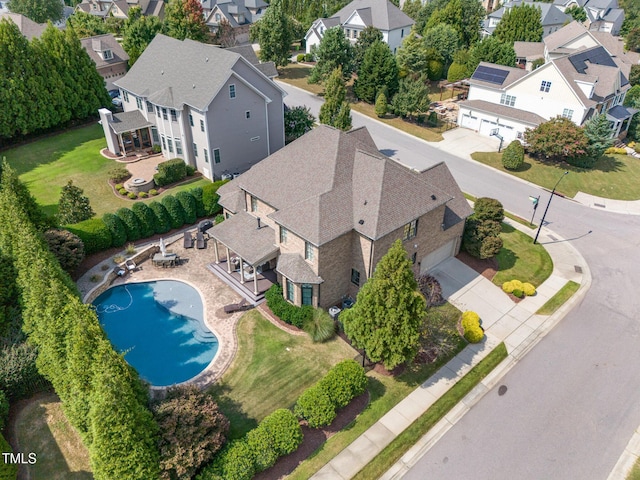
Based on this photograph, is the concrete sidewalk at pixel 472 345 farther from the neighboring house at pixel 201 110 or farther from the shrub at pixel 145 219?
the neighboring house at pixel 201 110

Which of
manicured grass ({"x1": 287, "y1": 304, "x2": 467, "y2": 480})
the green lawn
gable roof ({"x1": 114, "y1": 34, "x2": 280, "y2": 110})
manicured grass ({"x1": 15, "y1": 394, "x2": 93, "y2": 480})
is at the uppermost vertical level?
gable roof ({"x1": 114, "y1": 34, "x2": 280, "y2": 110})

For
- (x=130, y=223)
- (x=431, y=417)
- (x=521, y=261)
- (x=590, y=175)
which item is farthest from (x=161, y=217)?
(x=590, y=175)

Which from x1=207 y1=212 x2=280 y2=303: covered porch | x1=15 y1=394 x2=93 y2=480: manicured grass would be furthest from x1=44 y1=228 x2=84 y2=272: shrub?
x1=15 y1=394 x2=93 y2=480: manicured grass

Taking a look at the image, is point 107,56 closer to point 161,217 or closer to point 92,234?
point 161,217

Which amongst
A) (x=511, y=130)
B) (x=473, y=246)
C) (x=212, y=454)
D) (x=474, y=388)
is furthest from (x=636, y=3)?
(x=212, y=454)

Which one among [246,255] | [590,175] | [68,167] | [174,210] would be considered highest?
[246,255]

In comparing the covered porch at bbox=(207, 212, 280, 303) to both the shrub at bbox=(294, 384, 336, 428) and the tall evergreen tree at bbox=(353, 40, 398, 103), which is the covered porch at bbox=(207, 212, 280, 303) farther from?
the tall evergreen tree at bbox=(353, 40, 398, 103)
